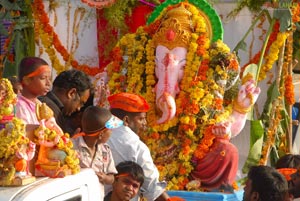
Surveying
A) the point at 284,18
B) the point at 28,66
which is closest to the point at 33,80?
the point at 28,66

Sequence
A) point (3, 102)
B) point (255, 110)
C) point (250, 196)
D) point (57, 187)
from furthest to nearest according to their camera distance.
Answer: point (255, 110) → point (250, 196) → point (3, 102) → point (57, 187)

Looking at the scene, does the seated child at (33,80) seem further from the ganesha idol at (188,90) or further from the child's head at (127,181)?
the ganesha idol at (188,90)

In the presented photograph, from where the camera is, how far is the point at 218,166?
8336 mm

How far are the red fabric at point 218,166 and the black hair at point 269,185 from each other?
9.18 feet

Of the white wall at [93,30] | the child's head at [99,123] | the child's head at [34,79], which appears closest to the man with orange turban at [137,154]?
the child's head at [99,123]

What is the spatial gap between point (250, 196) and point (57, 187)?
1.69 m

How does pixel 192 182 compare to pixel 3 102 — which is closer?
pixel 3 102

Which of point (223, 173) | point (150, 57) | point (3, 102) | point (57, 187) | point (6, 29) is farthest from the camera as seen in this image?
point (6, 29)

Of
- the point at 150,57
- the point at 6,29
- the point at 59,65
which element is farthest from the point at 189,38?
the point at 6,29

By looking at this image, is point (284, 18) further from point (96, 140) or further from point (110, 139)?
point (96, 140)

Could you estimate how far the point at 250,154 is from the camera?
9.21 m

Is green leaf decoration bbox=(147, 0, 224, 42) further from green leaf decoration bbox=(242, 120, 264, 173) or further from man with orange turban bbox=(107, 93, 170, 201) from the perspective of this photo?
man with orange turban bbox=(107, 93, 170, 201)

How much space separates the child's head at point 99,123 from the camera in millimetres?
5395

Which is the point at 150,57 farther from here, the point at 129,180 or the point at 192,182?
the point at 129,180
